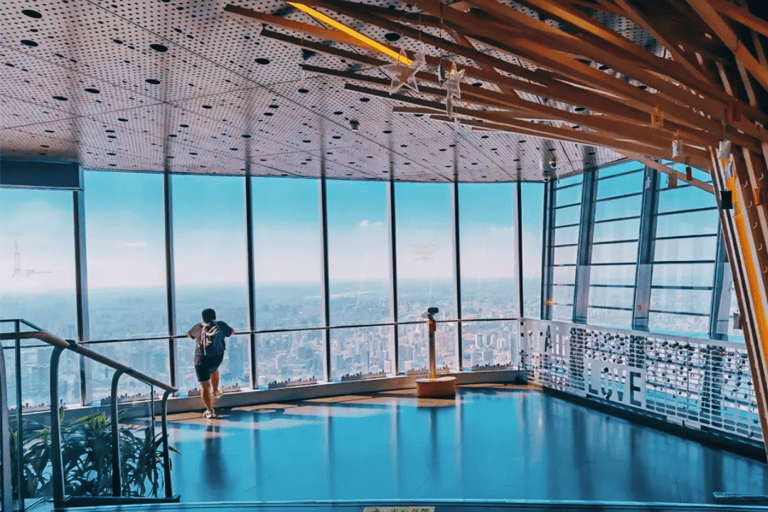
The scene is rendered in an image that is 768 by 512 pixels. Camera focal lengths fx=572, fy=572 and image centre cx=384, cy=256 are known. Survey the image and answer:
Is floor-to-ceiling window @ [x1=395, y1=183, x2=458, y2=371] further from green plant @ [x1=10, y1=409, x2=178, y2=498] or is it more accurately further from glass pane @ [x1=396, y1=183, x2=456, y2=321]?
green plant @ [x1=10, y1=409, x2=178, y2=498]

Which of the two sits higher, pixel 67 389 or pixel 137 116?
pixel 137 116

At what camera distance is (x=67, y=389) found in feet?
12.4

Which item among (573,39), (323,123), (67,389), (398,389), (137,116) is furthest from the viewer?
(398,389)

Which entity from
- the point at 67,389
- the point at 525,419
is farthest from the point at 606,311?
the point at 67,389

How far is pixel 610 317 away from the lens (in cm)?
852

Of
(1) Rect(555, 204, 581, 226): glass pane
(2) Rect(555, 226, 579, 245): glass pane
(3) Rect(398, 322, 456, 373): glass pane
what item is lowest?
(3) Rect(398, 322, 456, 373): glass pane

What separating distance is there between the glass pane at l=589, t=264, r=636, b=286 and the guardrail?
0.94m

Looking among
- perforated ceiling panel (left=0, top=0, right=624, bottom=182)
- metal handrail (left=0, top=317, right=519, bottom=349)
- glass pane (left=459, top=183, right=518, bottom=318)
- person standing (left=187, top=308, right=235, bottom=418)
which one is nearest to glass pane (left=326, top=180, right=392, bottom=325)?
metal handrail (left=0, top=317, right=519, bottom=349)

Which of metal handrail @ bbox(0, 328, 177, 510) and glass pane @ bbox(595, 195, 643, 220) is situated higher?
glass pane @ bbox(595, 195, 643, 220)

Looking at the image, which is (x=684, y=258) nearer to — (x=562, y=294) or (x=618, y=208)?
(x=618, y=208)

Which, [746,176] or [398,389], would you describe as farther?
[398,389]

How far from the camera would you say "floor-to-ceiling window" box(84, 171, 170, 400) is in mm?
8031

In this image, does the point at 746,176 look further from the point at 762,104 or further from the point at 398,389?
the point at 398,389

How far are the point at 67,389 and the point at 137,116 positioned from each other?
2.71 meters
